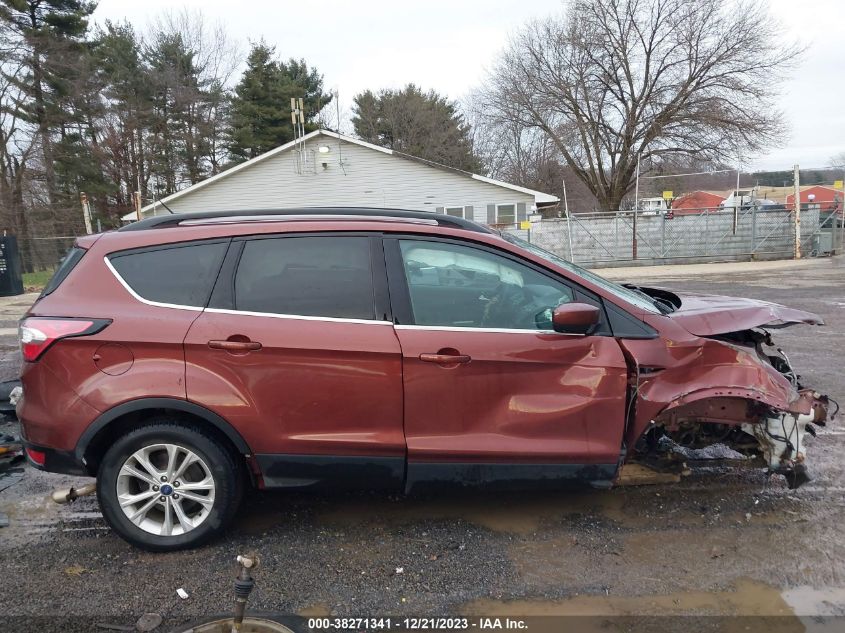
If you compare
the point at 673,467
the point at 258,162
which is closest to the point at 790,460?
the point at 673,467

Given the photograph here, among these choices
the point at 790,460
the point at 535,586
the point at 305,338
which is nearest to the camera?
the point at 535,586

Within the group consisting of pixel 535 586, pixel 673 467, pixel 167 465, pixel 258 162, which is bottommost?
pixel 535 586

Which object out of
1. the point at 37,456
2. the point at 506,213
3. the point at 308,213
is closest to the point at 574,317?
the point at 308,213

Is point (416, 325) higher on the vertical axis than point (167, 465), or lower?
higher

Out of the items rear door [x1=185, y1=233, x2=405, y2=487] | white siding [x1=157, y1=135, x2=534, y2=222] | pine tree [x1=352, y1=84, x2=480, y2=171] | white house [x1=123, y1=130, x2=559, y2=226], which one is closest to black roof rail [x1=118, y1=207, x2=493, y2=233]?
rear door [x1=185, y1=233, x2=405, y2=487]

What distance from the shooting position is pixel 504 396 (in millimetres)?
3012

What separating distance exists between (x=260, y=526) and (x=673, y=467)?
247 cm

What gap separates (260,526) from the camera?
335cm

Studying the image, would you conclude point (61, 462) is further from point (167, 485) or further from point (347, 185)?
point (347, 185)

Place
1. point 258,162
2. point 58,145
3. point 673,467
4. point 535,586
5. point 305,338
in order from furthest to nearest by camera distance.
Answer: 1. point 58,145
2. point 258,162
3. point 673,467
4. point 305,338
5. point 535,586

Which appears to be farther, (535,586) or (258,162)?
(258,162)

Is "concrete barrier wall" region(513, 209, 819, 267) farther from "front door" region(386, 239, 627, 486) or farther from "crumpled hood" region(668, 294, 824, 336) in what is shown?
"front door" region(386, 239, 627, 486)

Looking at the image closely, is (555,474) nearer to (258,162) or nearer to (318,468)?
(318,468)

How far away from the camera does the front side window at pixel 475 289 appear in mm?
3061
